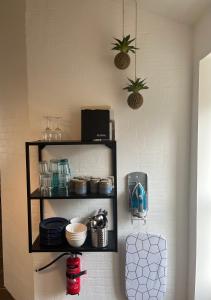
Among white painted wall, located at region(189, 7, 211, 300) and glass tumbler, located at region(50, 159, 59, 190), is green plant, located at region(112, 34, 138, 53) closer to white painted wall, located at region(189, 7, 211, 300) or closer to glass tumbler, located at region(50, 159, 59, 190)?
white painted wall, located at region(189, 7, 211, 300)

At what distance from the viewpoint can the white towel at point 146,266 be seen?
1.80 m

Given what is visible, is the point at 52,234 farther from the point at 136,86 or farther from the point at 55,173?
the point at 136,86

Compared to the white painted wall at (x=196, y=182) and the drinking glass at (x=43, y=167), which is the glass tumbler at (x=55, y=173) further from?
the white painted wall at (x=196, y=182)

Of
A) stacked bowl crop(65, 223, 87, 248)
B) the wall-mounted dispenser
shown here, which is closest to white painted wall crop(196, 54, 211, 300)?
the wall-mounted dispenser

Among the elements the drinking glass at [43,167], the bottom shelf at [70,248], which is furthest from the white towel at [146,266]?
the drinking glass at [43,167]

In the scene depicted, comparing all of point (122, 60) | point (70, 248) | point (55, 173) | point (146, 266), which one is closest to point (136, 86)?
point (122, 60)

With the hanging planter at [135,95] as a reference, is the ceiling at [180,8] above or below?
above

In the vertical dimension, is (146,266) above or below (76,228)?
below

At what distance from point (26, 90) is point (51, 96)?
0.23 m

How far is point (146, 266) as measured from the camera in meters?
1.80

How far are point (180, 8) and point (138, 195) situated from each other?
1199 millimetres

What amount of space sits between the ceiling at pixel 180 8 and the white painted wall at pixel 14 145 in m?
0.91

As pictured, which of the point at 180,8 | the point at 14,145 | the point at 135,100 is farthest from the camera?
the point at 14,145

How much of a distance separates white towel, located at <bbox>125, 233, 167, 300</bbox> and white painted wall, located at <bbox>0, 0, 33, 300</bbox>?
78 centimetres
